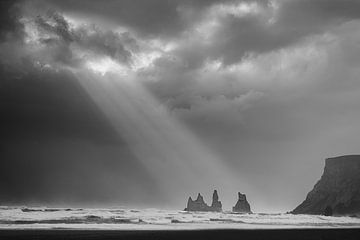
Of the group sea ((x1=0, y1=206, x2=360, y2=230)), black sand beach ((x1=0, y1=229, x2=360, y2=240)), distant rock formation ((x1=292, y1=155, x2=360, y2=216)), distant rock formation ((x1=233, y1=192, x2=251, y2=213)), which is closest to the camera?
black sand beach ((x1=0, y1=229, x2=360, y2=240))

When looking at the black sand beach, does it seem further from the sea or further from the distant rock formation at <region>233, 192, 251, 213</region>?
the distant rock formation at <region>233, 192, 251, 213</region>

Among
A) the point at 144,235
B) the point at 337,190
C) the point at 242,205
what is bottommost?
the point at 144,235

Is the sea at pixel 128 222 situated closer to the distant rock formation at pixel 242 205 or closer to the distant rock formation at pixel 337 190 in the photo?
the distant rock formation at pixel 337 190

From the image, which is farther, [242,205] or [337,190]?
[242,205]

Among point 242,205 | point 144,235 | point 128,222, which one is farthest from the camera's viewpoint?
point 242,205

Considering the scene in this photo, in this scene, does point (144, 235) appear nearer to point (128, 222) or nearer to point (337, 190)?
point (128, 222)

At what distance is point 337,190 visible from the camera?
15825 centimetres

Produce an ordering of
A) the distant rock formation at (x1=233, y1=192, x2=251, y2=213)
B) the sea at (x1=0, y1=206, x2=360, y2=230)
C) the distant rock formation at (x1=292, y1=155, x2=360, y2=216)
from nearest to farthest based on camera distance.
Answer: the sea at (x1=0, y1=206, x2=360, y2=230) < the distant rock formation at (x1=292, y1=155, x2=360, y2=216) < the distant rock formation at (x1=233, y1=192, x2=251, y2=213)

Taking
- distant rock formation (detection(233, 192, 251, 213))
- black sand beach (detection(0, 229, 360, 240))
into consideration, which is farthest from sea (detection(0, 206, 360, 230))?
distant rock formation (detection(233, 192, 251, 213))

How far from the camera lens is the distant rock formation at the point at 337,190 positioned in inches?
5846

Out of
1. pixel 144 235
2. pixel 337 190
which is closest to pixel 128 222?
pixel 144 235

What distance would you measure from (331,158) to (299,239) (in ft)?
443

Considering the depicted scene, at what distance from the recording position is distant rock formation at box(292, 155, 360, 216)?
14850 cm

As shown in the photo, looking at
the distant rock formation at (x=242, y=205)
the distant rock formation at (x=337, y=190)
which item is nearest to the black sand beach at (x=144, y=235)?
the distant rock formation at (x=337, y=190)
